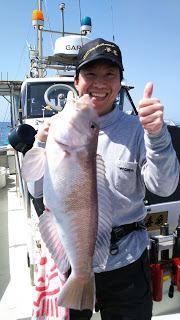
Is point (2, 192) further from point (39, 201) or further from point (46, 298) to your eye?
point (46, 298)

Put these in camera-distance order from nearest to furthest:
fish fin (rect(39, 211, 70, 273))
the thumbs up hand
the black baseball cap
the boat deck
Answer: the thumbs up hand → fish fin (rect(39, 211, 70, 273)) → the black baseball cap → the boat deck

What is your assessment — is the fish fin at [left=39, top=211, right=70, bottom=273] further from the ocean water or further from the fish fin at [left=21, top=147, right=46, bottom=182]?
the ocean water

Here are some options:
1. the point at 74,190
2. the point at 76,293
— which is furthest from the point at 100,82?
the point at 76,293

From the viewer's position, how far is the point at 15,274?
399 centimetres

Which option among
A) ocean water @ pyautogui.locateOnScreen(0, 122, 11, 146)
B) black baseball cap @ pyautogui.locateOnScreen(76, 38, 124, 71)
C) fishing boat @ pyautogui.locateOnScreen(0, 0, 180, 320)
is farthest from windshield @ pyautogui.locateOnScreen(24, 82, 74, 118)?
ocean water @ pyautogui.locateOnScreen(0, 122, 11, 146)

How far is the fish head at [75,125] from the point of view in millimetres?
1302

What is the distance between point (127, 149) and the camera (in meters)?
1.72

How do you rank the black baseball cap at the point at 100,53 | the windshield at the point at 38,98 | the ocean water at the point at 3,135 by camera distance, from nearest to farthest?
1. the black baseball cap at the point at 100,53
2. the windshield at the point at 38,98
3. the ocean water at the point at 3,135

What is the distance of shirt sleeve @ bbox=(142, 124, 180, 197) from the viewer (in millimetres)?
1356

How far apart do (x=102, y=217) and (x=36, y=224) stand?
6.41 feet

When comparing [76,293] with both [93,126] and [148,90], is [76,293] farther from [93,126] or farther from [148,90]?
[148,90]

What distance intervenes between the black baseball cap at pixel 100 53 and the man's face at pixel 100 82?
51 millimetres

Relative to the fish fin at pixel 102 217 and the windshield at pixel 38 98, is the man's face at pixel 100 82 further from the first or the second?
the windshield at pixel 38 98

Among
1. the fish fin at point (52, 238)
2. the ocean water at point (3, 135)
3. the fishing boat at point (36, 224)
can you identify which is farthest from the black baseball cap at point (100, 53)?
the ocean water at point (3, 135)
